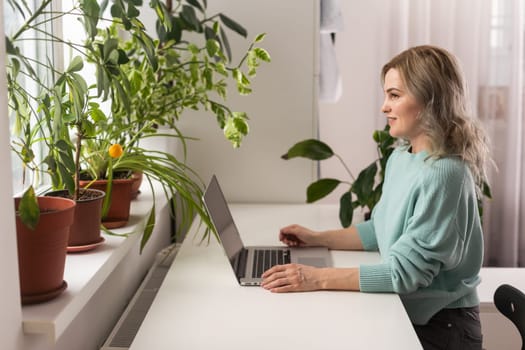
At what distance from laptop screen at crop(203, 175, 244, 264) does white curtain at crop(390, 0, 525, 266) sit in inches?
83.3

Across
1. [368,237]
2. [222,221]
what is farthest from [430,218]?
[222,221]

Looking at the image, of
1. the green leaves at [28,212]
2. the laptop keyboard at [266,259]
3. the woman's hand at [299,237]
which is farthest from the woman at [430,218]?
the green leaves at [28,212]

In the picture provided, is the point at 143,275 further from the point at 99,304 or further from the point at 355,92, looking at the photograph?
the point at 355,92

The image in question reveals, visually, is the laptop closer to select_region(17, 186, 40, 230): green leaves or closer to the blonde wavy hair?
the blonde wavy hair

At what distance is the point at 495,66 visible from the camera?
3.79 meters

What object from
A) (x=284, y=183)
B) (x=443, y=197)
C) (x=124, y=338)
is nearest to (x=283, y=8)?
(x=284, y=183)

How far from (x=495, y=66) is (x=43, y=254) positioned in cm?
312

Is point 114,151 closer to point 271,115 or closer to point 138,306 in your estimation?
point 138,306

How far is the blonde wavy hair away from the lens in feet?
5.69

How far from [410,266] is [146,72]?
90cm

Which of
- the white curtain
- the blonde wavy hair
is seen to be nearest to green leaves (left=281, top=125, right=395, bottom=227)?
the blonde wavy hair

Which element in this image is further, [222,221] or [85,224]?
[222,221]

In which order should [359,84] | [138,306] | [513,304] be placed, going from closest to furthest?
[513,304] < [138,306] < [359,84]

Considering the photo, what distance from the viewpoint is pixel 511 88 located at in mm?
3766
